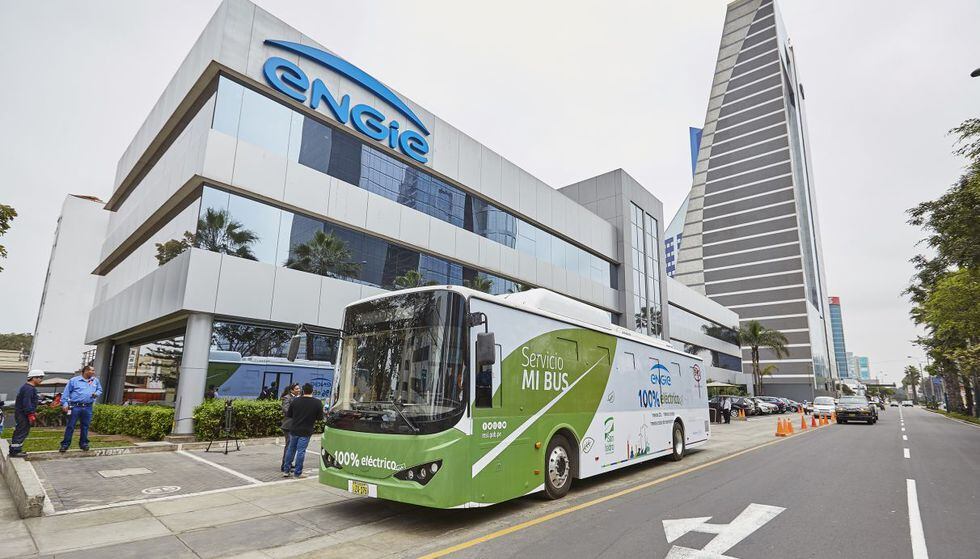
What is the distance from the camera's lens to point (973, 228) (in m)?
15.8

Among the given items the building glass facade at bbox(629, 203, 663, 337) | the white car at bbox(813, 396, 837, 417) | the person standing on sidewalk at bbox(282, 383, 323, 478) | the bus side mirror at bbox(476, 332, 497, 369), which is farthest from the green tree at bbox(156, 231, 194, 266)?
the white car at bbox(813, 396, 837, 417)

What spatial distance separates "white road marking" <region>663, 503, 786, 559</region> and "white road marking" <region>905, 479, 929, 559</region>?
1.44 meters

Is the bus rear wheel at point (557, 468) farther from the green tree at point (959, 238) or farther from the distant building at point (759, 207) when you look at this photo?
the distant building at point (759, 207)

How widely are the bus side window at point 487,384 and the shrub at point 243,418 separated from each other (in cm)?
943

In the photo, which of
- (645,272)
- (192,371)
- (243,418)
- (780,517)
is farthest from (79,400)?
(645,272)

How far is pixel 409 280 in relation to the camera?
63.9 feet

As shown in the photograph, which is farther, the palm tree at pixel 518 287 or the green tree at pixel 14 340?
the green tree at pixel 14 340

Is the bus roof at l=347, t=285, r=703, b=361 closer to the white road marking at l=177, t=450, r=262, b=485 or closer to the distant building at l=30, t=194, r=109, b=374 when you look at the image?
the white road marking at l=177, t=450, r=262, b=485

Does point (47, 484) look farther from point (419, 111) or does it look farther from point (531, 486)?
point (419, 111)

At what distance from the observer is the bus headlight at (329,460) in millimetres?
6414

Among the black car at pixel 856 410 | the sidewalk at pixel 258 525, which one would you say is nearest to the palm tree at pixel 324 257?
the sidewalk at pixel 258 525

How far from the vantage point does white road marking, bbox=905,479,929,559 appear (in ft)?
16.5

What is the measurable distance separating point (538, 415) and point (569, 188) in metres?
30.0

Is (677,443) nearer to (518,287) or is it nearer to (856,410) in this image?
(518,287)
